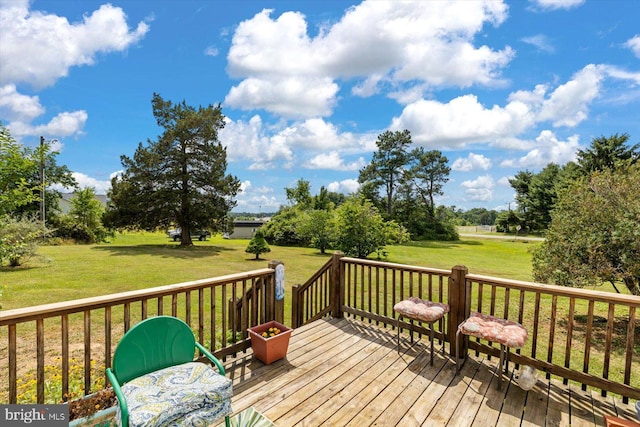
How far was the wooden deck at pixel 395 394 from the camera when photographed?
2229mm

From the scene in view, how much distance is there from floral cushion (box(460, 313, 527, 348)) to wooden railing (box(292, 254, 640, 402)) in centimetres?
19

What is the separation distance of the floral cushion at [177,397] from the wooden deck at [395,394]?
63 centimetres

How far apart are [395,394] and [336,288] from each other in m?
2.05

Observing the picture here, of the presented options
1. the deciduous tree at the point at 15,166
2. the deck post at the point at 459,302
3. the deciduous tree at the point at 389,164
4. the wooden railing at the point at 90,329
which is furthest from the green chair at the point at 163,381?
the deciduous tree at the point at 389,164

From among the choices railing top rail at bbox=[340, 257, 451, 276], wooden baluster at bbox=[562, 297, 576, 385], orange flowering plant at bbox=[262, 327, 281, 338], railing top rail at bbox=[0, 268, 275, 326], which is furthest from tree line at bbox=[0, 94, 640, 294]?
railing top rail at bbox=[340, 257, 451, 276]

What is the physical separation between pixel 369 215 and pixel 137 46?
33.6 feet

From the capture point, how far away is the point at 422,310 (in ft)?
9.96

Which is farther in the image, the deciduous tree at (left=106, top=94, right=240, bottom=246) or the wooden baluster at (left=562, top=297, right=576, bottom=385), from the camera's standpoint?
the deciduous tree at (left=106, top=94, right=240, bottom=246)

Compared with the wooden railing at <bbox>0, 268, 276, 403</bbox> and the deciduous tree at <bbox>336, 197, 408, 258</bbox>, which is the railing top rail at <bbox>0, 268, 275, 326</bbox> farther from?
the deciduous tree at <bbox>336, 197, 408, 258</bbox>

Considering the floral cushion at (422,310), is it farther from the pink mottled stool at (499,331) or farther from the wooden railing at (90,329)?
the wooden railing at (90,329)

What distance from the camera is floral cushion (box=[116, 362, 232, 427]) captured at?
5.10 ft

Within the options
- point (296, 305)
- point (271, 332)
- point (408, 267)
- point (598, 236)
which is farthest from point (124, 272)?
point (598, 236)

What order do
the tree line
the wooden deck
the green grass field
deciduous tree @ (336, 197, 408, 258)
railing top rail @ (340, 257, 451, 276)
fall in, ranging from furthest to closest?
deciduous tree @ (336, 197, 408, 258) < the green grass field < the tree line < railing top rail @ (340, 257, 451, 276) < the wooden deck

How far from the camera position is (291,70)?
8812 mm
